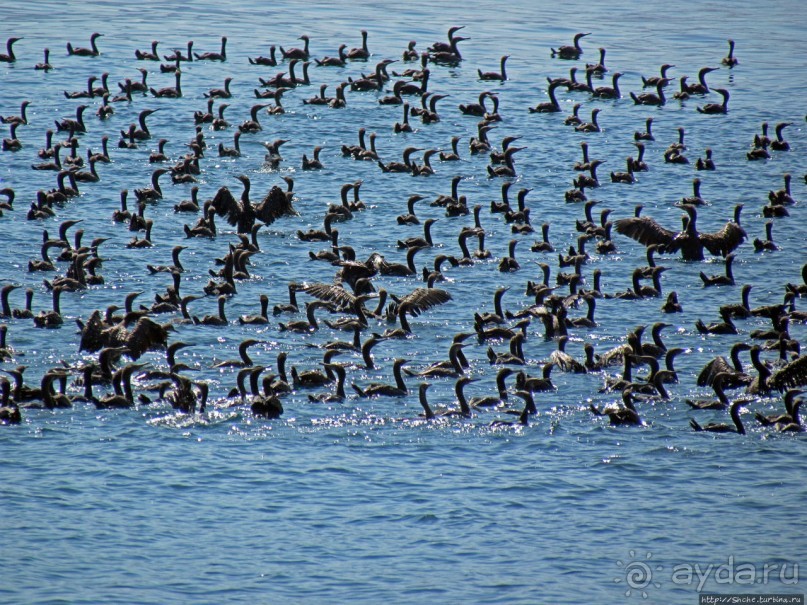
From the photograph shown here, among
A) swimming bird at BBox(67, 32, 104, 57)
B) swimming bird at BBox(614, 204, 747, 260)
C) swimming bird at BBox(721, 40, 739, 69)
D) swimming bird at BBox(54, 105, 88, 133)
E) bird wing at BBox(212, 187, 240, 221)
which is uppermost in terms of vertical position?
swimming bird at BBox(721, 40, 739, 69)

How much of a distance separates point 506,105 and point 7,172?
65.0 ft

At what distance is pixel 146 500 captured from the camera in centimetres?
2212

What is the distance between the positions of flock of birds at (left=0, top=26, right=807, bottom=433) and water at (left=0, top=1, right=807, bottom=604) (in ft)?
0.98

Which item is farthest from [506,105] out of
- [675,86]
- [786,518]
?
[786,518]

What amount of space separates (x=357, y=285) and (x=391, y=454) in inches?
338

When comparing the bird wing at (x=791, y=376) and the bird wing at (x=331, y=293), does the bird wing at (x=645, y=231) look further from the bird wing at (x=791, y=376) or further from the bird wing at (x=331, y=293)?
the bird wing at (x=791, y=376)

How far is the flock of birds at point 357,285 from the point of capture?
2588cm

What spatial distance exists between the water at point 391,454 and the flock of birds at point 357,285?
0.98ft

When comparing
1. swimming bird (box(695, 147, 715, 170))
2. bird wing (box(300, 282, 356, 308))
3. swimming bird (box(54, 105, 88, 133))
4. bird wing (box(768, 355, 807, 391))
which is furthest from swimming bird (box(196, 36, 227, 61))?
bird wing (box(768, 355, 807, 391))

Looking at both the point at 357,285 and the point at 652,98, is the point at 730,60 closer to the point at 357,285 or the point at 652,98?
the point at 652,98

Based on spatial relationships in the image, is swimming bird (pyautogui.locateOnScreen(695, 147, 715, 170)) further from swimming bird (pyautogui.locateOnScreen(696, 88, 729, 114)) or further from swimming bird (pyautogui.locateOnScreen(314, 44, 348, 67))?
swimming bird (pyautogui.locateOnScreen(314, 44, 348, 67))

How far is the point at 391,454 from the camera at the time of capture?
23938 mm

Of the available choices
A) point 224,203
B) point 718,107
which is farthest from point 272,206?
point 718,107

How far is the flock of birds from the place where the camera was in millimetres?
25875
